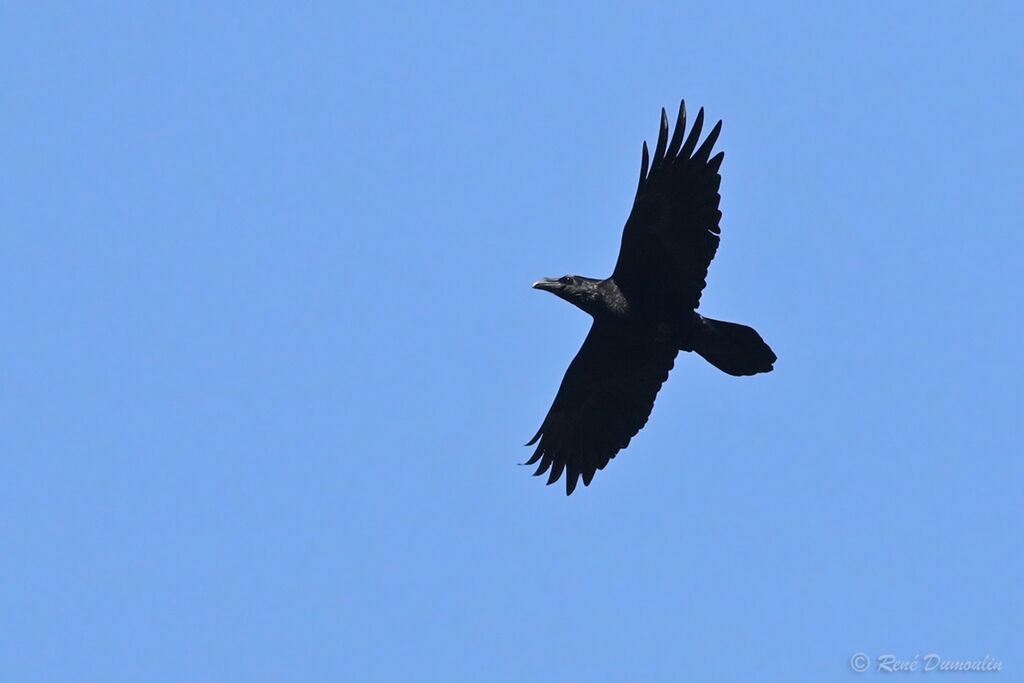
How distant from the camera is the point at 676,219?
17062 millimetres

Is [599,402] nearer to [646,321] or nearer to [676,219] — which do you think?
[646,321]

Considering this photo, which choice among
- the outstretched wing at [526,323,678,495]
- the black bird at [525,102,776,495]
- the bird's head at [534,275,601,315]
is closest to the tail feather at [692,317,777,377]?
the black bird at [525,102,776,495]

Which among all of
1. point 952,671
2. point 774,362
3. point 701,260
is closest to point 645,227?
point 701,260

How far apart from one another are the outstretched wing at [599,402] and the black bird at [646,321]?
0.04 feet

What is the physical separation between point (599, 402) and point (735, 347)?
7.21ft

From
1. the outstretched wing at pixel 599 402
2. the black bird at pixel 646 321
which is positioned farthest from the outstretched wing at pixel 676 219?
the outstretched wing at pixel 599 402

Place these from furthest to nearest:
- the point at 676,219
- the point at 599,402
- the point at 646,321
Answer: the point at 599,402 → the point at 646,321 → the point at 676,219

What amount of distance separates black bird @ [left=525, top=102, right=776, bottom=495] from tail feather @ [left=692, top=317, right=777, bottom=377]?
1 centimetres

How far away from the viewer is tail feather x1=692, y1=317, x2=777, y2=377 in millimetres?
17234

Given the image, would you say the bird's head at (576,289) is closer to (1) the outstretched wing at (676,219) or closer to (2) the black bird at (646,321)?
(2) the black bird at (646,321)

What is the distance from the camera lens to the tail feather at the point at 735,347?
56.5 ft

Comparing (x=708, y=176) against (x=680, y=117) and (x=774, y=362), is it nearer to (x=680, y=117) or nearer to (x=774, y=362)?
→ (x=680, y=117)

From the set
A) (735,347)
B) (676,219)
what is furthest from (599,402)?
(676,219)

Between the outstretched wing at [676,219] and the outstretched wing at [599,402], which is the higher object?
the outstretched wing at [676,219]
